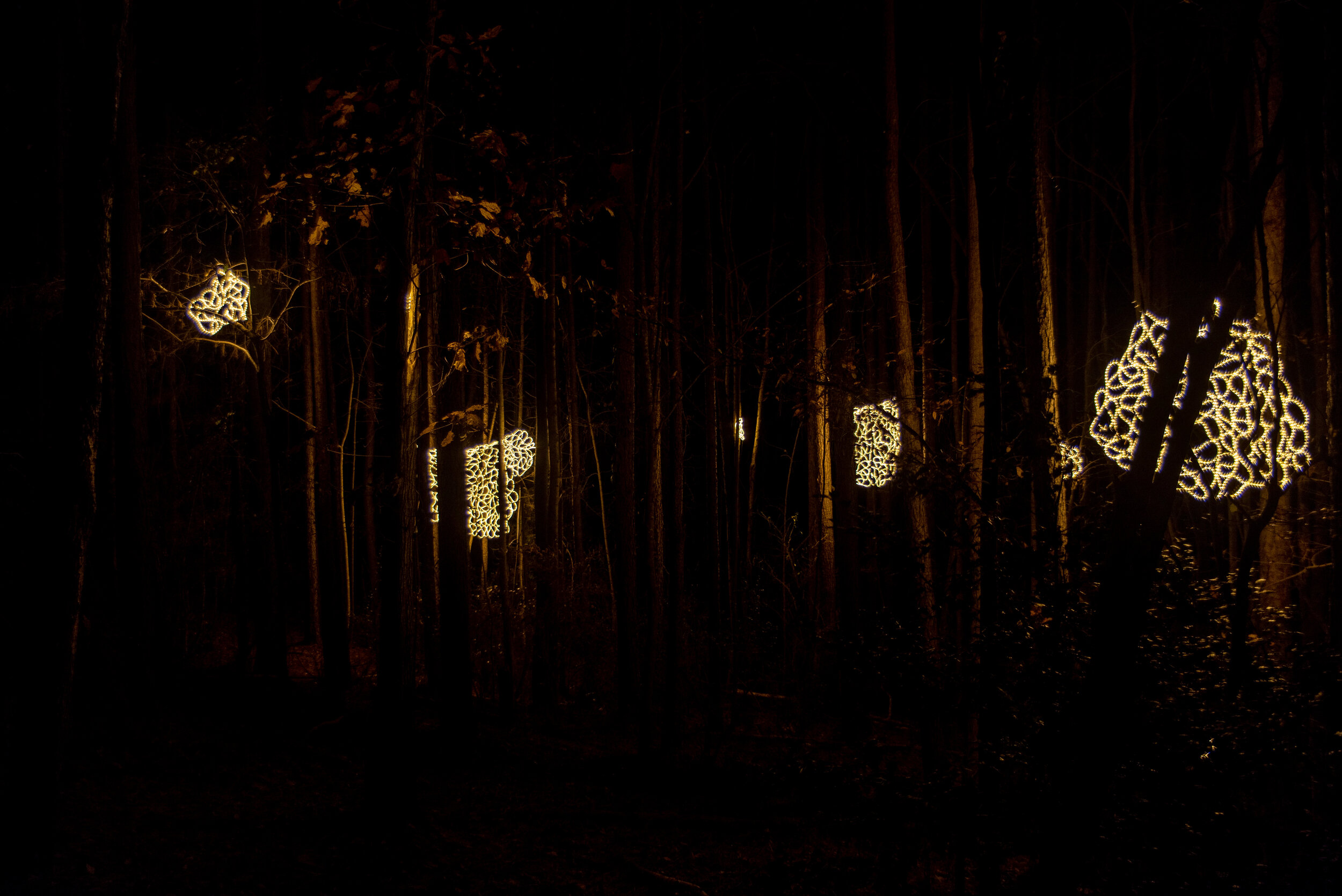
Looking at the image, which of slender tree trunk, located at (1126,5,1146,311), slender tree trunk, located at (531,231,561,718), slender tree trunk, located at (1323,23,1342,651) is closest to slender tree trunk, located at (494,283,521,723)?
slender tree trunk, located at (531,231,561,718)

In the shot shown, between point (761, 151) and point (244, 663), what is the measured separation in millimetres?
11647

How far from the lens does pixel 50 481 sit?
4.78m

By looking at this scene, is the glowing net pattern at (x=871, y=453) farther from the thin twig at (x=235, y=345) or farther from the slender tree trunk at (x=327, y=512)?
the thin twig at (x=235, y=345)

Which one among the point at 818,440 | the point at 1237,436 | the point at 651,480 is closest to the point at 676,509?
the point at 651,480

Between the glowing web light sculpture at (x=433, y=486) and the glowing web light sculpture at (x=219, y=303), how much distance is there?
2.50m

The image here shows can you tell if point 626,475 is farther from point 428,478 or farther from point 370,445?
point 370,445

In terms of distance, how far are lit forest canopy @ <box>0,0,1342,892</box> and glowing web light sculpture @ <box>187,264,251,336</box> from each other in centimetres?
5

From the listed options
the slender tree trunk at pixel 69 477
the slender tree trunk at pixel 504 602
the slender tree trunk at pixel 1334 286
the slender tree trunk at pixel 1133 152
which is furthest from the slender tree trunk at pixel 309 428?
the slender tree trunk at pixel 1133 152

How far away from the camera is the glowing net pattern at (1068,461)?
5039 millimetres

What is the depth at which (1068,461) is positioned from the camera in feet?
16.8

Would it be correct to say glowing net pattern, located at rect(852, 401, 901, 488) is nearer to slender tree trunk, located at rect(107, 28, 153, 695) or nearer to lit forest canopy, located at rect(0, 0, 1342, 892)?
lit forest canopy, located at rect(0, 0, 1342, 892)

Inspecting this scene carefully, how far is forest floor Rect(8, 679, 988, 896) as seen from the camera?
4.46 metres

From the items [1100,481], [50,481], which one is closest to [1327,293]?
[1100,481]

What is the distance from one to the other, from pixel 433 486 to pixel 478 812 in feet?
16.8
